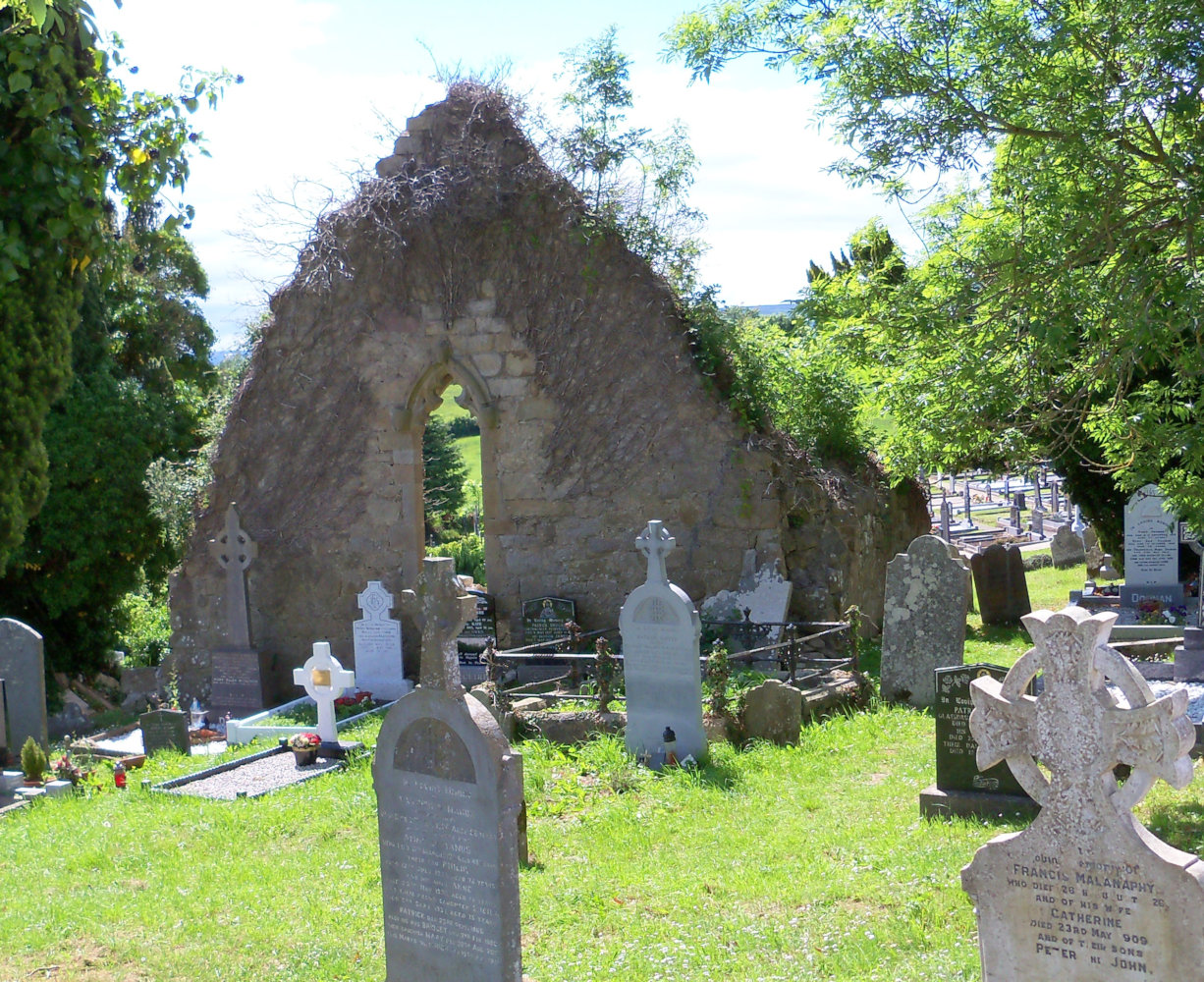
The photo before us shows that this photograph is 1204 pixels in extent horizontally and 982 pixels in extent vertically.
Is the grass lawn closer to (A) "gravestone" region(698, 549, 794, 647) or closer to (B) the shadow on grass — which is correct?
(B) the shadow on grass

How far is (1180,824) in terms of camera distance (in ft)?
20.8

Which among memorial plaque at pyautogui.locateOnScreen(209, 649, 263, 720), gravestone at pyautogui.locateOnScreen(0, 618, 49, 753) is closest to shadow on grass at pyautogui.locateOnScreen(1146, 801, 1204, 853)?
gravestone at pyautogui.locateOnScreen(0, 618, 49, 753)

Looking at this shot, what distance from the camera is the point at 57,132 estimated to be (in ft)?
14.8

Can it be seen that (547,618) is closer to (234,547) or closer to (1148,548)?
(234,547)

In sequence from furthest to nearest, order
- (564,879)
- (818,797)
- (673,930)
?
1. (818,797)
2. (564,879)
3. (673,930)

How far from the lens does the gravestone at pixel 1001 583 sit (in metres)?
14.9

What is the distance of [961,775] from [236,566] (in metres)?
9.27

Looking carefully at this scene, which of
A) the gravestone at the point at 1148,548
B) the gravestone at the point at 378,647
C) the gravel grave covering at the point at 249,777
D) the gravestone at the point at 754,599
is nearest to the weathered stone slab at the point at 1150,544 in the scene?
the gravestone at the point at 1148,548

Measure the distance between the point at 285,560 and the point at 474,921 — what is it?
9.83 meters

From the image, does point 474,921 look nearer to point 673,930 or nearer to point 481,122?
point 673,930

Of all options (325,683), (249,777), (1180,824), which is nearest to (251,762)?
(249,777)

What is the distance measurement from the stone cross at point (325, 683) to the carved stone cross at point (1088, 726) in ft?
22.6

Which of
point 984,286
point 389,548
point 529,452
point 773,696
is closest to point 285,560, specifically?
point 389,548

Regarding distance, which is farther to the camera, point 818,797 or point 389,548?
point 389,548
